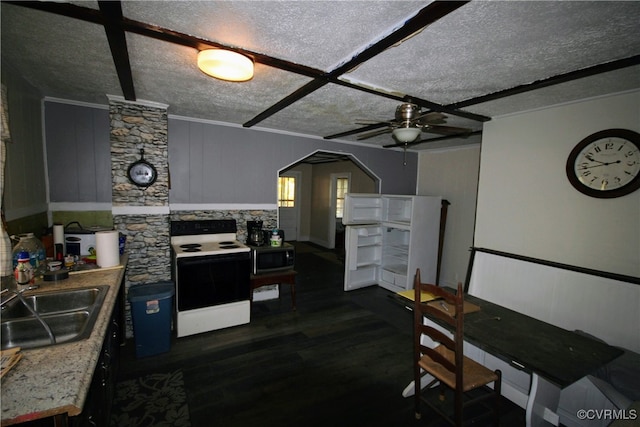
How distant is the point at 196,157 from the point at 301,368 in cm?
272

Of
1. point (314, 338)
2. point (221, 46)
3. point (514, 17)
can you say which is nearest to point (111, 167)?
point (221, 46)

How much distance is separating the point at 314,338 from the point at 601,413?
2.26m

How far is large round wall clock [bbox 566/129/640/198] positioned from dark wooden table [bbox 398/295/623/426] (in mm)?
1203

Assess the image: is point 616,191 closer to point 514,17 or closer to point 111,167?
point 514,17

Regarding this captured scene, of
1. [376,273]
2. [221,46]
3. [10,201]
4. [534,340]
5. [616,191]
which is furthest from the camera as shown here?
[376,273]

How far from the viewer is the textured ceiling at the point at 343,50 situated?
1297 mm

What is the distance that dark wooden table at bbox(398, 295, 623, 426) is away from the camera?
1.49 m

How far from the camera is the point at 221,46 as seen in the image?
163 cm

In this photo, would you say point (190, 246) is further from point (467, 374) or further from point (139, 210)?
point (467, 374)

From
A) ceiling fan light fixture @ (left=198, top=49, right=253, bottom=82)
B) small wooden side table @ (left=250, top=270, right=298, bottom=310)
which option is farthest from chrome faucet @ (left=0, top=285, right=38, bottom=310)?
small wooden side table @ (left=250, top=270, right=298, bottom=310)

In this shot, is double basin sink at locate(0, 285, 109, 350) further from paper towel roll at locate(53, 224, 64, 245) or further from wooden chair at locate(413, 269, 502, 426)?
wooden chair at locate(413, 269, 502, 426)

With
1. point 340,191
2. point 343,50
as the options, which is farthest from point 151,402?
point 340,191

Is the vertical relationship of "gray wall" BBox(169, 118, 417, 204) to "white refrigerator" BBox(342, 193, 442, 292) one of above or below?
above

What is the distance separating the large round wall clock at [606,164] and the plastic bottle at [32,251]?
165 inches
